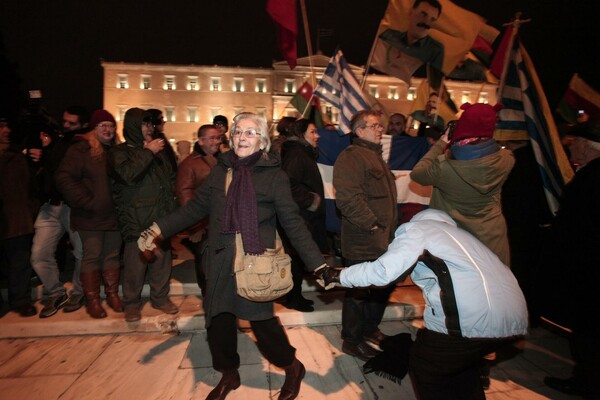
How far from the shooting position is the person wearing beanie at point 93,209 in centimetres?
361

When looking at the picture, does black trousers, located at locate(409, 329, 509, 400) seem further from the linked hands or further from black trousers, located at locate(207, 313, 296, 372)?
the linked hands

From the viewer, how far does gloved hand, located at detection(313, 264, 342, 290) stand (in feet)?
7.48

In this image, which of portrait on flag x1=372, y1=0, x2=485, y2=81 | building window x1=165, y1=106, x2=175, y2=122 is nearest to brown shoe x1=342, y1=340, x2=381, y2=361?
portrait on flag x1=372, y1=0, x2=485, y2=81

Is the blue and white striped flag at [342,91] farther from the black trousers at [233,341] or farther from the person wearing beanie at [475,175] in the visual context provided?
the black trousers at [233,341]

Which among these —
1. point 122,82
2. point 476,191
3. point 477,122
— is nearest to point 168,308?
point 476,191

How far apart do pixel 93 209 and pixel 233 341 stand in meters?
2.25

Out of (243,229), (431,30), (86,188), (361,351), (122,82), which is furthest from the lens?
(122,82)

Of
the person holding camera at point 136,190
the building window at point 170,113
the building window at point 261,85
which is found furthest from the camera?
the building window at point 261,85

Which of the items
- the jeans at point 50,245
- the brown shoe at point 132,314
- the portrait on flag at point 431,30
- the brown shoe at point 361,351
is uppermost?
the portrait on flag at point 431,30

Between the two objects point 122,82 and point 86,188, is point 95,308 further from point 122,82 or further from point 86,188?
point 122,82

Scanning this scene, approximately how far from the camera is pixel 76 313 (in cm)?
389

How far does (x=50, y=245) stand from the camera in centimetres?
402

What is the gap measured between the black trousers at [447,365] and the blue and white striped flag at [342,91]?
404 centimetres

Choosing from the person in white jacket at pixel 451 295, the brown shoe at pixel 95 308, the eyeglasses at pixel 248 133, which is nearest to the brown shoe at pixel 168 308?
the brown shoe at pixel 95 308
